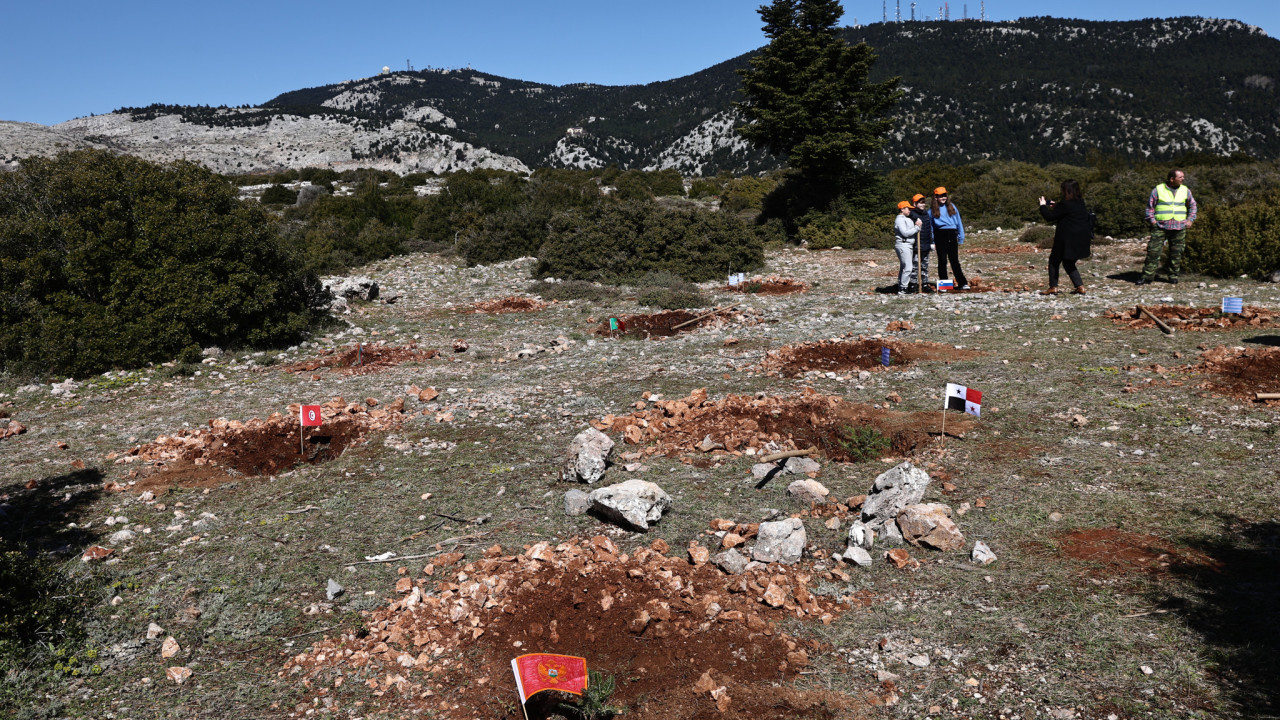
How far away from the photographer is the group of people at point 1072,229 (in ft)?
44.3

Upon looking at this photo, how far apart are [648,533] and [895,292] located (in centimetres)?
1212

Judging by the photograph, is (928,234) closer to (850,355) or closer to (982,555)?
(850,355)

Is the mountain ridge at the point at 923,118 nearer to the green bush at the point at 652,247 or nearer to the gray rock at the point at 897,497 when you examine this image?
the green bush at the point at 652,247

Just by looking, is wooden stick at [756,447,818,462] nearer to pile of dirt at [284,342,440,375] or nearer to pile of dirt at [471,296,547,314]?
pile of dirt at [284,342,440,375]

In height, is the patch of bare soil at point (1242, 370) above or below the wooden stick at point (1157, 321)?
below

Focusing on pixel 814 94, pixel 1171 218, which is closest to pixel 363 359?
pixel 1171 218

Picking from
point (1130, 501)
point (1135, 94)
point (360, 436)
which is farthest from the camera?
point (1135, 94)

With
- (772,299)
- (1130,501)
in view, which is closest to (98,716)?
(1130,501)

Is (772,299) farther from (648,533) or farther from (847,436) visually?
(648,533)

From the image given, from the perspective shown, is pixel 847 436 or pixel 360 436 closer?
pixel 847 436

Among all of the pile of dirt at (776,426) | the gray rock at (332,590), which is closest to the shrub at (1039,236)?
the pile of dirt at (776,426)

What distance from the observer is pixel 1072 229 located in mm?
13516

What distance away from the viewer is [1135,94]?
258ft

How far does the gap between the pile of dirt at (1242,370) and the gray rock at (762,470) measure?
5.13 metres
